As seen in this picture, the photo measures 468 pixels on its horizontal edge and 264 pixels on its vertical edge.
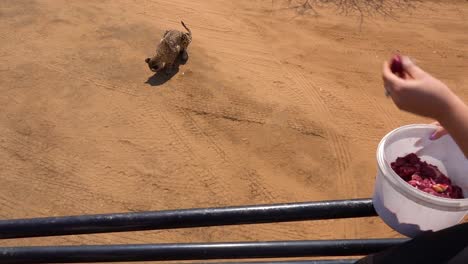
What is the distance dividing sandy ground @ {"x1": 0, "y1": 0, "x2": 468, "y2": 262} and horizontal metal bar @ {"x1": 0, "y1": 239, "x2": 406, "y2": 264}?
2116 millimetres

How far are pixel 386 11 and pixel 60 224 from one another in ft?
20.2

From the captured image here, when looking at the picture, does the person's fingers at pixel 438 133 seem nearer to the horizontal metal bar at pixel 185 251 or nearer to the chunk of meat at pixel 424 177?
the chunk of meat at pixel 424 177

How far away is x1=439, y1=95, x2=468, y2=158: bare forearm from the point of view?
42.8 inches

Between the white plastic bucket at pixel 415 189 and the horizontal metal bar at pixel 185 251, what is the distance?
0.16 m

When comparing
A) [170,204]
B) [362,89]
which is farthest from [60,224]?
[362,89]

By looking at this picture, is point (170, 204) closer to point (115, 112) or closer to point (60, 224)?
point (115, 112)

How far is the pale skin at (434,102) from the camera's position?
1.09 m

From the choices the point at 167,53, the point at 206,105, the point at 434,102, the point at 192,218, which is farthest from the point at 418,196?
the point at 167,53

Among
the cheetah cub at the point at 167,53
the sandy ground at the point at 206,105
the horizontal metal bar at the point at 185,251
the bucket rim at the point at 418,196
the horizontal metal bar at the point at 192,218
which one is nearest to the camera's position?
the bucket rim at the point at 418,196

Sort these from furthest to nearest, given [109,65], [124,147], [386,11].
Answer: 1. [386,11]
2. [109,65]
3. [124,147]

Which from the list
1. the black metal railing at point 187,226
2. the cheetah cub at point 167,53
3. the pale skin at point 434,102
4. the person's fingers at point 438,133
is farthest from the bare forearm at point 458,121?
the cheetah cub at point 167,53

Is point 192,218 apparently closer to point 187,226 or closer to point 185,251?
point 187,226

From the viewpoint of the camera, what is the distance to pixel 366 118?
4652mm

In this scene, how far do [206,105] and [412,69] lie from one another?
12.5 feet
